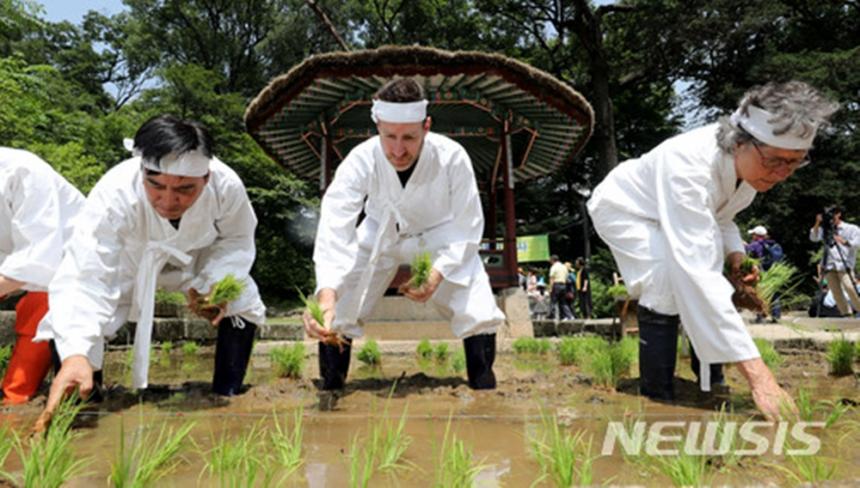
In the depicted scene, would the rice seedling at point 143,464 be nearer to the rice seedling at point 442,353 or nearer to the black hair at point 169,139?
the black hair at point 169,139

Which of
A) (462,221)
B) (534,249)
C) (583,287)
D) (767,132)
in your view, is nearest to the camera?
(767,132)

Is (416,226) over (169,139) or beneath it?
beneath

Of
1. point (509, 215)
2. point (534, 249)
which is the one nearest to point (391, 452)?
point (509, 215)

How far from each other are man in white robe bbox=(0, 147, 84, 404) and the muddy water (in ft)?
1.00

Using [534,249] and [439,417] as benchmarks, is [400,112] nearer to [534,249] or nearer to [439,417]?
[439,417]

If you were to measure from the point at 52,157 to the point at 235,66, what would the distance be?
16.8m

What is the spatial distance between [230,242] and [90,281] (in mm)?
743

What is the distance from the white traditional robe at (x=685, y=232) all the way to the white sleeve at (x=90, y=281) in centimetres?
238

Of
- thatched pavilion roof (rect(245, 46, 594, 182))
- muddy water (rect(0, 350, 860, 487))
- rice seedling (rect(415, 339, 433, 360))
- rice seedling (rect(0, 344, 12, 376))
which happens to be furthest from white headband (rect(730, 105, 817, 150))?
thatched pavilion roof (rect(245, 46, 594, 182))

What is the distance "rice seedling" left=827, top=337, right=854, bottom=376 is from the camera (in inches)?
139

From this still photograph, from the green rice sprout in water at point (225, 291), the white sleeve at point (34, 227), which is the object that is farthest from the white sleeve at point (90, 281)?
the green rice sprout in water at point (225, 291)

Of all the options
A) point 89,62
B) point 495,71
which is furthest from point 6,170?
point 89,62

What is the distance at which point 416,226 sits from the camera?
3359 millimetres

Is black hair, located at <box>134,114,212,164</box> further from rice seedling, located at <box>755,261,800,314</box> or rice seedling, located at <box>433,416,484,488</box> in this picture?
rice seedling, located at <box>755,261,800,314</box>
